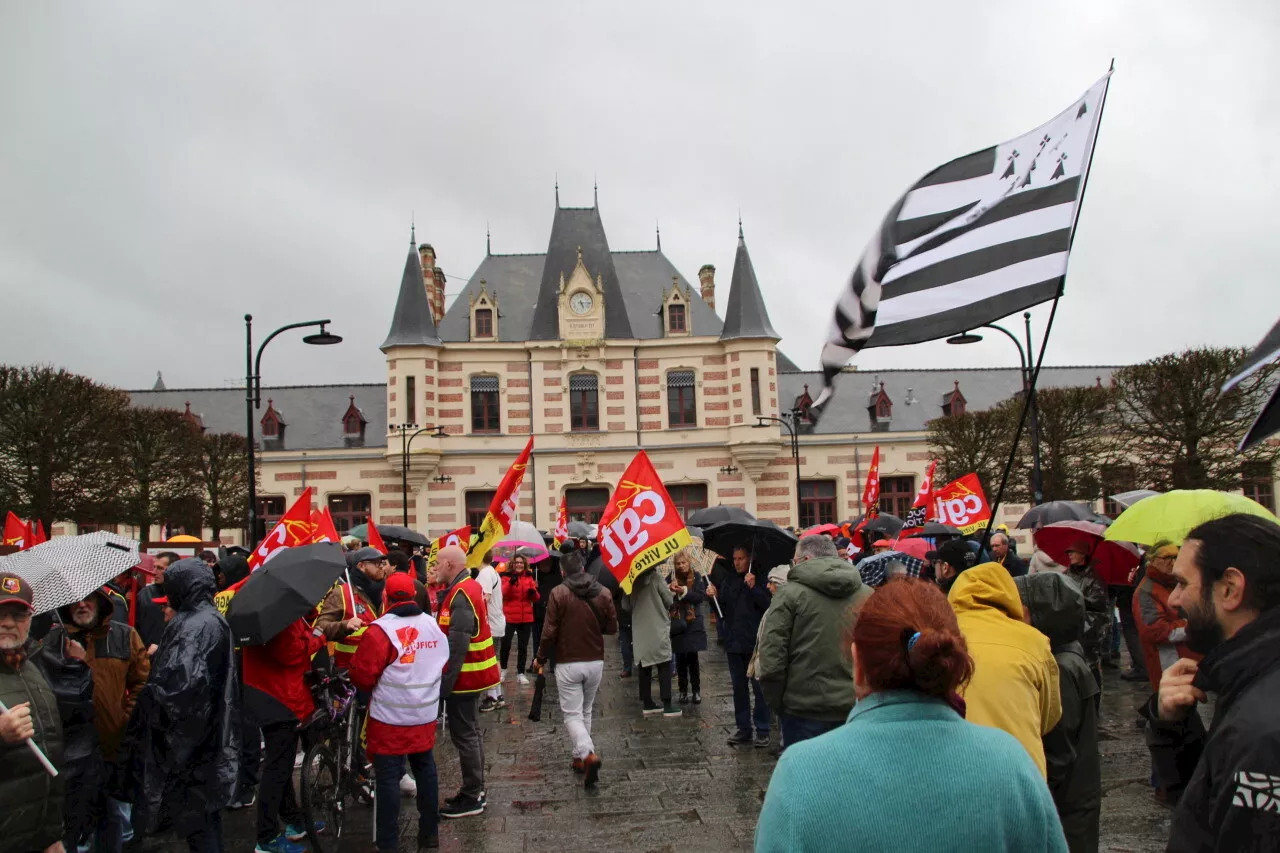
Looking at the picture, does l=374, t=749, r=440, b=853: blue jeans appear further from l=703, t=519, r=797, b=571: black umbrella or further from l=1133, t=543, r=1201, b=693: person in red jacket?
l=1133, t=543, r=1201, b=693: person in red jacket

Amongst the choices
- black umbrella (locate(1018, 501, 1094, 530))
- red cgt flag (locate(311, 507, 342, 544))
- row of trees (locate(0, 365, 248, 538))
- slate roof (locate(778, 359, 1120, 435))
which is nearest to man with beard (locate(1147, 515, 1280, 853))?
red cgt flag (locate(311, 507, 342, 544))

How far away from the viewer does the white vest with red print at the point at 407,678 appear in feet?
19.8

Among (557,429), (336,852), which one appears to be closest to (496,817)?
(336,852)

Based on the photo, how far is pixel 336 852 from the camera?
623cm

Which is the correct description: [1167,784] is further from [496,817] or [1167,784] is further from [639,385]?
[639,385]

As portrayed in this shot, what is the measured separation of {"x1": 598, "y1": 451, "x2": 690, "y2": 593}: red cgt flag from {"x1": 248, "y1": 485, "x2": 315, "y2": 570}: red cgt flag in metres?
3.44

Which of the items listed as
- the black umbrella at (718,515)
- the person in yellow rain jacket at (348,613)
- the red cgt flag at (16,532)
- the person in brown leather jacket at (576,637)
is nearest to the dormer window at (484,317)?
the black umbrella at (718,515)

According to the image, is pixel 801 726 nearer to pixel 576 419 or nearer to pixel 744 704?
pixel 744 704

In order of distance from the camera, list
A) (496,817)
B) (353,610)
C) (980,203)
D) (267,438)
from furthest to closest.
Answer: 1. (267,438)
2. (353,610)
3. (496,817)
4. (980,203)

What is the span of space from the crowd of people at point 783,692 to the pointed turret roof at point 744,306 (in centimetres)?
2741

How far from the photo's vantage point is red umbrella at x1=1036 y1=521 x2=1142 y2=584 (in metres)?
9.09

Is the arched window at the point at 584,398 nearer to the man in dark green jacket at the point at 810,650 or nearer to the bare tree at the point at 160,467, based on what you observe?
the bare tree at the point at 160,467

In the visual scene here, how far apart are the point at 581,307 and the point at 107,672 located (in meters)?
33.0

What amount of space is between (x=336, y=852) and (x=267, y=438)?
3544 cm
